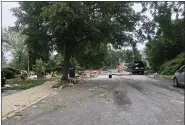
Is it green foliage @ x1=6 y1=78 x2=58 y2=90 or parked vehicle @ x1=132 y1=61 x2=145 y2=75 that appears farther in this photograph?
parked vehicle @ x1=132 y1=61 x2=145 y2=75

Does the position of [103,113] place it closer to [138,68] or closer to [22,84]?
[22,84]

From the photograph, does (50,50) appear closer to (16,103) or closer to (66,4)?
(66,4)

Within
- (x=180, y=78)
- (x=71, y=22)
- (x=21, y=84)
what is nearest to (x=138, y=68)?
(x=21, y=84)

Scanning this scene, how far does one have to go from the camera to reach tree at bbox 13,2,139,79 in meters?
19.9

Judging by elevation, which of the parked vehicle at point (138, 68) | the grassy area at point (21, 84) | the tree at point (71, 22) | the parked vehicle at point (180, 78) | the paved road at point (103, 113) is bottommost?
the paved road at point (103, 113)

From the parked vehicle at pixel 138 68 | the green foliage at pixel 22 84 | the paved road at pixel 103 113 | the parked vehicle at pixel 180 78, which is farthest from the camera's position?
the parked vehicle at pixel 138 68

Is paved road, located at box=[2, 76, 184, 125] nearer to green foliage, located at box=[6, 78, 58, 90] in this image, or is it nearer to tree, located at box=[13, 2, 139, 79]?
green foliage, located at box=[6, 78, 58, 90]

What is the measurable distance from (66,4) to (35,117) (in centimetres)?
1097

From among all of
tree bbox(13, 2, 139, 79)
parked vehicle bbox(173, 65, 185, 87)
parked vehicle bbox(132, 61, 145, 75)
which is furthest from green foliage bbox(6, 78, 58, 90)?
parked vehicle bbox(132, 61, 145, 75)

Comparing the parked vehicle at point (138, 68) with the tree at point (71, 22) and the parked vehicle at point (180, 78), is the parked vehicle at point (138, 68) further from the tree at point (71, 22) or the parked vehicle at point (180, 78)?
the parked vehicle at point (180, 78)

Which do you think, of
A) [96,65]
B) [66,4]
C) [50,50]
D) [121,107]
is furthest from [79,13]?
[96,65]

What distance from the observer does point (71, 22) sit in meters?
20.7

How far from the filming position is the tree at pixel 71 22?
1994 cm

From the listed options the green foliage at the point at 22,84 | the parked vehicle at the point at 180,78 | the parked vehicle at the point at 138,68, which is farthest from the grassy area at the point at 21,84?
the parked vehicle at the point at 138,68
